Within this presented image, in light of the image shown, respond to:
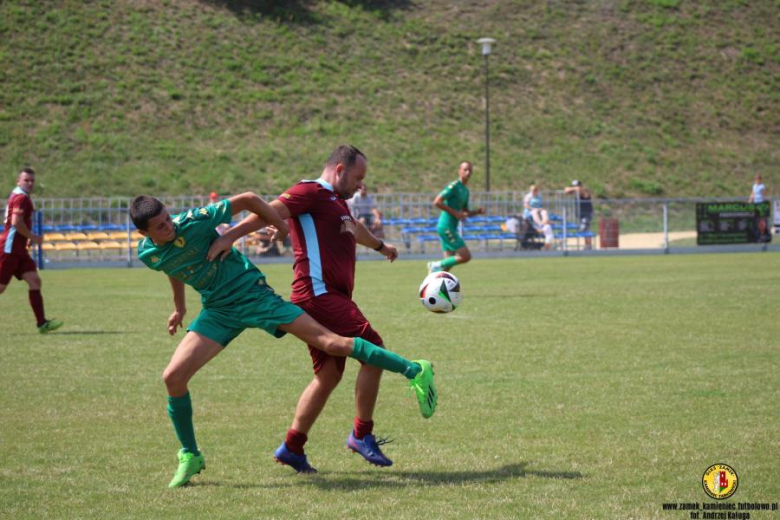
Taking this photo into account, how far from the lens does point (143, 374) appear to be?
353 inches

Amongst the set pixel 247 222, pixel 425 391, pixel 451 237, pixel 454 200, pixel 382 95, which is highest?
pixel 382 95

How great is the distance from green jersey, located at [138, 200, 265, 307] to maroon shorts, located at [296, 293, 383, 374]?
36 cm

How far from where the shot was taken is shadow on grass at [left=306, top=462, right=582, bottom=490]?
17.4 feet

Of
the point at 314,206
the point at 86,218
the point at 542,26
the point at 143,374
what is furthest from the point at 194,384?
the point at 542,26

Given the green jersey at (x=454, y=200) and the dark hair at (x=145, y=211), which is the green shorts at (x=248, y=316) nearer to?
the dark hair at (x=145, y=211)

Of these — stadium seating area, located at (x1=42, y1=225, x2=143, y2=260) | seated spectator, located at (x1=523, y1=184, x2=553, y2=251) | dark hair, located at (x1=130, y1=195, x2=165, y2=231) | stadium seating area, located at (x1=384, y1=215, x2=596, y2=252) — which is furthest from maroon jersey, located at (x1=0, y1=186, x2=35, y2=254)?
seated spectator, located at (x1=523, y1=184, x2=553, y2=251)

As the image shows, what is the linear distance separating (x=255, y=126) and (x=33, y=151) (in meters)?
9.80

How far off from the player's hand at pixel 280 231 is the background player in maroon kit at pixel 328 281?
10 cm

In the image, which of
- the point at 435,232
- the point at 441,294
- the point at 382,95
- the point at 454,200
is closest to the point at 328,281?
the point at 441,294

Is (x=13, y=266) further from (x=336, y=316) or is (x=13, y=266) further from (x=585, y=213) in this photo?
(x=585, y=213)

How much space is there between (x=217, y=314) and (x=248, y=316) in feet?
0.66

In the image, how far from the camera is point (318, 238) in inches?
225

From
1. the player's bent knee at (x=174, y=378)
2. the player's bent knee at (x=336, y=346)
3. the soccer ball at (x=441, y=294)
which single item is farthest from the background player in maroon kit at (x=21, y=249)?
the player's bent knee at (x=336, y=346)

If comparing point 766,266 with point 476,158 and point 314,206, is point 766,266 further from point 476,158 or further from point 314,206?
point 476,158
